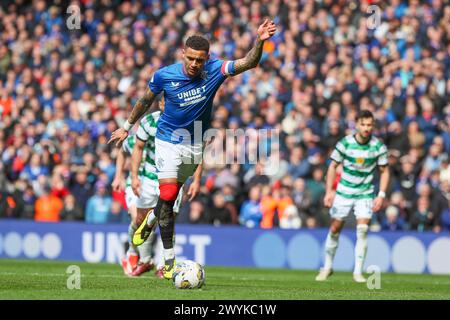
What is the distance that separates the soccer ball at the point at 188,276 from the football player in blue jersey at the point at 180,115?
313mm

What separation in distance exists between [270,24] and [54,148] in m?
14.6

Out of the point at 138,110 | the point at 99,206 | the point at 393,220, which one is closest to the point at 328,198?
the point at 138,110

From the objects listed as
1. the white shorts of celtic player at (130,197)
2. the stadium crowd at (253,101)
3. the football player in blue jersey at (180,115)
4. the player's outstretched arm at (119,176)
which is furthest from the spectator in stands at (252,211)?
the football player in blue jersey at (180,115)

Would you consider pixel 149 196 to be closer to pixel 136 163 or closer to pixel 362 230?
pixel 136 163

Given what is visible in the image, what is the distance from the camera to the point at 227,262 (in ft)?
70.1

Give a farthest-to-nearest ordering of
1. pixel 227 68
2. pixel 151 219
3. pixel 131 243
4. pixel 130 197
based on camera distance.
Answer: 1. pixel 130 197
2. pixel 131 243
3. pixel 151 219
4. pixel 227 68

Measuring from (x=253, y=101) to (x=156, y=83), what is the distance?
12.0m

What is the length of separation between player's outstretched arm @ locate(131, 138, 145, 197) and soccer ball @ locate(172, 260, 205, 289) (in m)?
2.37

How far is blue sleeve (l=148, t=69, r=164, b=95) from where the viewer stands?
484 inches

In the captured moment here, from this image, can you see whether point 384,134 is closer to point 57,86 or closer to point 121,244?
point 121,244

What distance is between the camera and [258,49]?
11.5 metres
